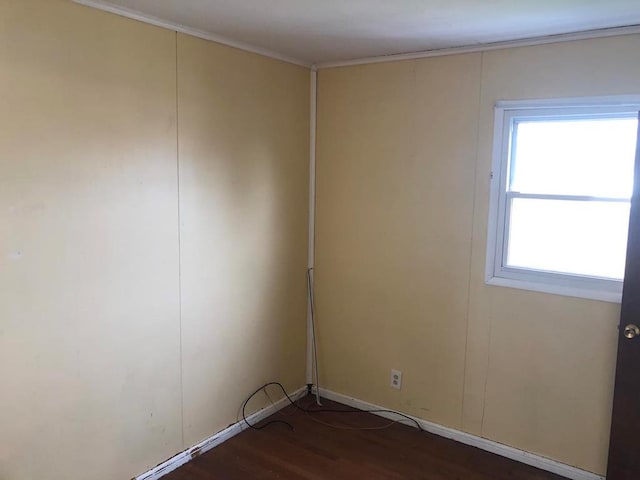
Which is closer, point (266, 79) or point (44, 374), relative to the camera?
point (44, 374)

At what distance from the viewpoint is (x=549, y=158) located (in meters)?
2.86

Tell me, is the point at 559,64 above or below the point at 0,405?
above

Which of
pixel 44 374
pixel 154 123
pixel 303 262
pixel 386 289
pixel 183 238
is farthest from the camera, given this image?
pixel 303 262

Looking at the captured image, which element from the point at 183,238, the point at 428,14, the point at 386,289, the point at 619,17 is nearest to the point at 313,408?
the point at 386,289

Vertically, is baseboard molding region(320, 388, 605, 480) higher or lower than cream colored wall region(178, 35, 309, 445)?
lower

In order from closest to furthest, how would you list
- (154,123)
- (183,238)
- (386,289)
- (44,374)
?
(44,374) → (154,123) → (183,238) → (386,289)

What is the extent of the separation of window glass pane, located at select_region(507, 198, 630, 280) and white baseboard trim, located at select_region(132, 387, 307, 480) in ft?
6.09

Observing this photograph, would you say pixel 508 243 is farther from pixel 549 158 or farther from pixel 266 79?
pixel 266 79

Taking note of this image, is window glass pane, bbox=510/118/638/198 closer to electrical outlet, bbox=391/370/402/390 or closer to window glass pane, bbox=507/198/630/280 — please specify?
window glass pane, bbox=507/198/630/280

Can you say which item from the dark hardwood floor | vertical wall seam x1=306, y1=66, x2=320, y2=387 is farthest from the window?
vertical wall seam x1=306, y1=66, x2=320, y2=387

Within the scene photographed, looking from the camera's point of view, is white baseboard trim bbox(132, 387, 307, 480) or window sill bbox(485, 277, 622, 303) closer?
window sill bbox(485, 277, 622, 303)

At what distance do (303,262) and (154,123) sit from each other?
154 centimetres

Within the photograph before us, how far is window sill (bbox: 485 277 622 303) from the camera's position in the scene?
8.82 feet

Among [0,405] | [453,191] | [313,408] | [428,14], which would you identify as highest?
[428,14]
